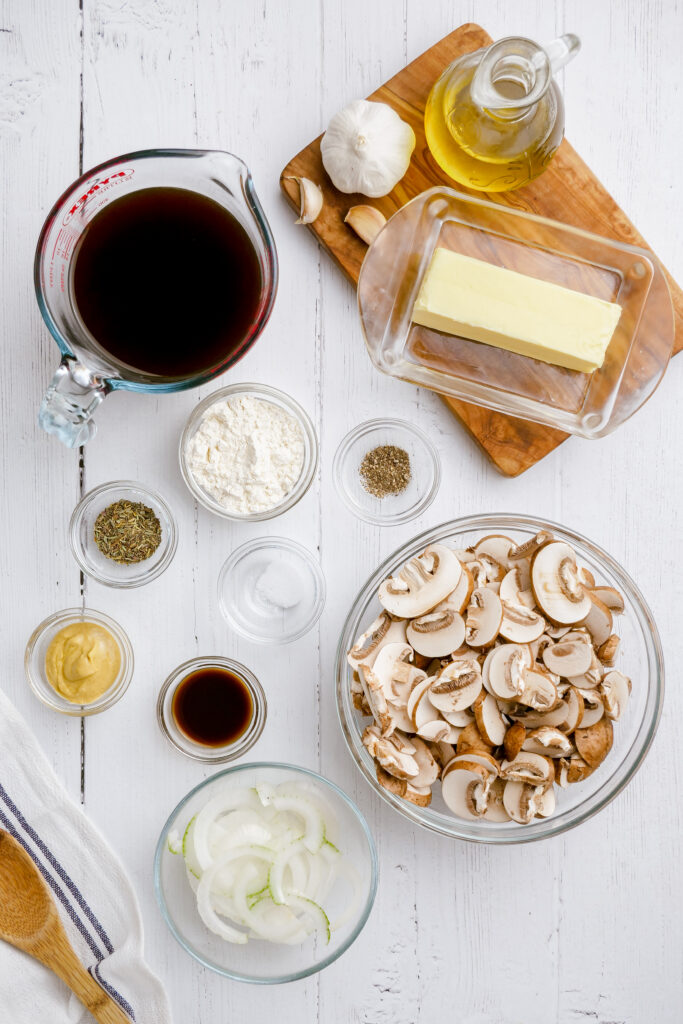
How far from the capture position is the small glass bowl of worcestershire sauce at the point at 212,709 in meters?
1.53

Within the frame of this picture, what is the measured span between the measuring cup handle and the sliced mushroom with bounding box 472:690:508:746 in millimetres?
838

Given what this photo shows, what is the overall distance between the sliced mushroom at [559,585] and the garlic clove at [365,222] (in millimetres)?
679

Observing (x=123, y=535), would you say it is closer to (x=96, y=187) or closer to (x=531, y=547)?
(x=96, y=187)

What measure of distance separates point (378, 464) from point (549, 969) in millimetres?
1098

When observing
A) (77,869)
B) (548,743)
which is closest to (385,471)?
(548,743)

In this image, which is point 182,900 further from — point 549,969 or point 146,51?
point 146,51

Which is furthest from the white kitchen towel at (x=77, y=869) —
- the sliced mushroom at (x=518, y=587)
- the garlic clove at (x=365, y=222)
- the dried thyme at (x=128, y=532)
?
the garlic clove at (x=365, y=222)

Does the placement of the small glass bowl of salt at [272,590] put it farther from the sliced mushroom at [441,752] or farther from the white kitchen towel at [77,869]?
the white kitchen towel at [77,869]

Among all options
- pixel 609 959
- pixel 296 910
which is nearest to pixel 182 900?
pixel 296 910

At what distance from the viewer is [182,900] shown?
4.86ft

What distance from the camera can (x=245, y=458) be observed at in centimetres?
150

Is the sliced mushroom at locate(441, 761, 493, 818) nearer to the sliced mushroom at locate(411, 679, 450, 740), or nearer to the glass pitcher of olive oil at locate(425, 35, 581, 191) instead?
the sliced mushroom at locate(411, 679, 450, 740)

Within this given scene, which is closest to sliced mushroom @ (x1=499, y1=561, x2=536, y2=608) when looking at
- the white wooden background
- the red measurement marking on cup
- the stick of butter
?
the white wooden background

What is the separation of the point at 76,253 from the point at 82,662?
751 mm
